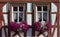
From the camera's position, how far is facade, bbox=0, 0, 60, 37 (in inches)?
562

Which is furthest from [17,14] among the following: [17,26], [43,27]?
[43,27]

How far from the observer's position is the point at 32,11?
563 inches

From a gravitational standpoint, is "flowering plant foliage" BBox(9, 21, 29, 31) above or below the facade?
below

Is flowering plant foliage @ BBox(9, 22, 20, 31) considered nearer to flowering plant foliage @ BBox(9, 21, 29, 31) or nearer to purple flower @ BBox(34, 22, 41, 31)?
flowering plant foliage @ BBox(9, 21, 29, 31)

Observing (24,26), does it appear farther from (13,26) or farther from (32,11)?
(32,11)

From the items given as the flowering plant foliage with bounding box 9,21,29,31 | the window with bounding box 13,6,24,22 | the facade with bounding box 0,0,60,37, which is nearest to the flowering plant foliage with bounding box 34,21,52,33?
the facade with bounding box 0,0,60,37

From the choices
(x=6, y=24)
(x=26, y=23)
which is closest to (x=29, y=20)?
(x=26, y=23)

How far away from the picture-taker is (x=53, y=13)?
14.4 metres

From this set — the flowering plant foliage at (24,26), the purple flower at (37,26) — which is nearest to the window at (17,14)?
the flowering plant foliage at (24,26)

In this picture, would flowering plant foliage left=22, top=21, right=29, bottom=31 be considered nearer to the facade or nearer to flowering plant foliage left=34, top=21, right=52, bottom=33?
the facade

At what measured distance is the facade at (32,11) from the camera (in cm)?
1427

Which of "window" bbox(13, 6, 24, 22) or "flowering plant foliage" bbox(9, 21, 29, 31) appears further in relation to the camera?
"window" bbox(13, 6, 24, 22)

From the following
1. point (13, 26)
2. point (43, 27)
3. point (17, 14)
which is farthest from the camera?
point (17, 14)

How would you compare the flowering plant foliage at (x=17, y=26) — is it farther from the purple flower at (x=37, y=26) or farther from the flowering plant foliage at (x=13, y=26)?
the purple flower at (x=37, y=26)
